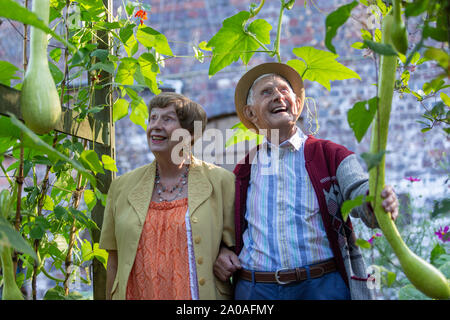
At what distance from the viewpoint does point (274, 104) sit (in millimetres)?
1619

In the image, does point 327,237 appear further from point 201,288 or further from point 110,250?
point 110,250

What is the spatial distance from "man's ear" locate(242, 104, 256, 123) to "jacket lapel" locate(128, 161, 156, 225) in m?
0.40

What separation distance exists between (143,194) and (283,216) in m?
0.49

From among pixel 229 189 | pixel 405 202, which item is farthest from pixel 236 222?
pixel 405 202

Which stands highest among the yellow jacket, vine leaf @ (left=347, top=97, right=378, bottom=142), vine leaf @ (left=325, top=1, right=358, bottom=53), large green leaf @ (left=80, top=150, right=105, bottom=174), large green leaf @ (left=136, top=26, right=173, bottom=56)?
large green leaf @ (left=136, top=26, right=173, bottom=56)

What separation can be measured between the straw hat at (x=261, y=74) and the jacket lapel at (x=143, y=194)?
412 millimetres

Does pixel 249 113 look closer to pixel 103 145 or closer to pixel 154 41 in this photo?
pixel 154 41

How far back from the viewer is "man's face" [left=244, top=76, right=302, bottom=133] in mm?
1608

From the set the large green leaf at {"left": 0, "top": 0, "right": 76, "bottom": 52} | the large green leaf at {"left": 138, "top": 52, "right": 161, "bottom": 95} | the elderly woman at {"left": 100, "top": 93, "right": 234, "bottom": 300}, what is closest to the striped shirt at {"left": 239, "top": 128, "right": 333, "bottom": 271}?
the elderly woman at {"left": 100, "top": 93, "right": 234, "bottom": 300}

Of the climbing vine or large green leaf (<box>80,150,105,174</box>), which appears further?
large green leaf (<box>80,150,105,174</box>)

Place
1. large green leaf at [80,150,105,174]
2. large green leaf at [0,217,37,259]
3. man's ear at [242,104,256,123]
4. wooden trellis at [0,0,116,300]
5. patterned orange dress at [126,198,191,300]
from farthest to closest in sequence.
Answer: man's ear at [242,104,256,123] → wooden trellis at [0,0,116,300] → patterned orange dress at [126,198,191,300] → large green leaf at [80,150,105,174] → large green leaf at [0,217,37,259]

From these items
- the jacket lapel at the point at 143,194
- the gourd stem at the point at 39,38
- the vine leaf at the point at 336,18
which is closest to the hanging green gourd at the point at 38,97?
the gourd stem at the point at 39,38

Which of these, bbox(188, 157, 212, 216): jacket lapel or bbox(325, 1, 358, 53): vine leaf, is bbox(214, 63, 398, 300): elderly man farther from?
bbox(325, 1, 358, 53): vine leaf

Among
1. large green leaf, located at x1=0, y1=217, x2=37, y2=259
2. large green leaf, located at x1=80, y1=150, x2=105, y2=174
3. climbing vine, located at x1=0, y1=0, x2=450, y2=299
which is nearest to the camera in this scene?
large green leaf, located at x1=0, y1=217, x2=37, y2=259
